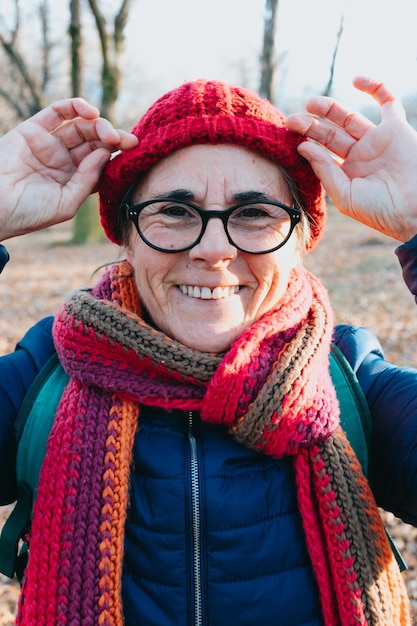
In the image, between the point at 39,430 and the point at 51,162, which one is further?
the point at 51,162

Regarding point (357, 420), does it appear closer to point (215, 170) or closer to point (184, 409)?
point (184, 409)

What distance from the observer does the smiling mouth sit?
6.40 ft

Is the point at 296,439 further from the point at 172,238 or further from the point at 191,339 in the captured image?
the point at 172,238

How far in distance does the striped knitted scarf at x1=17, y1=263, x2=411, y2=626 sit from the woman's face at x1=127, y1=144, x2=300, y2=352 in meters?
0.08

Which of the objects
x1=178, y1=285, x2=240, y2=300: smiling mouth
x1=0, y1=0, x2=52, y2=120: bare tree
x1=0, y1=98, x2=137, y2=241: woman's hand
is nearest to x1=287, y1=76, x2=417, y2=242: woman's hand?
x1=178, y1=285, x2=240, y2=300: smiling mouth

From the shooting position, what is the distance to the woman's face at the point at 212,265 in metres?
1.91

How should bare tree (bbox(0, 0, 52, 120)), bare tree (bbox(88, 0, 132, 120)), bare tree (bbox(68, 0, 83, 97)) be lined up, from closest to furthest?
1. bare tree (bbox(68, 0, 83, 97))
2. bare tree (bbox(88, 0, 132, 120))
3. bare tree (bbox(0, 0, 52, 120))

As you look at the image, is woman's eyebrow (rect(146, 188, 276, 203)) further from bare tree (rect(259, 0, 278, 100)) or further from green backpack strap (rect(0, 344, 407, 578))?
bare tree (rect(259, 0, 278, 100))

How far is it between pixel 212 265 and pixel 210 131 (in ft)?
1.55

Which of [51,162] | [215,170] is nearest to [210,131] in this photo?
[215,170]

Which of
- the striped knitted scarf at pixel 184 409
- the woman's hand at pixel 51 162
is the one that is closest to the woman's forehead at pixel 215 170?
the woman's hand at pixel 51 162

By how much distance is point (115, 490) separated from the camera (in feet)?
5.90

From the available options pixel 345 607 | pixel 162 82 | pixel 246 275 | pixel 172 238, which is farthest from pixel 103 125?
pixel 162 82

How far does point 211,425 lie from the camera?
76.5 inches
